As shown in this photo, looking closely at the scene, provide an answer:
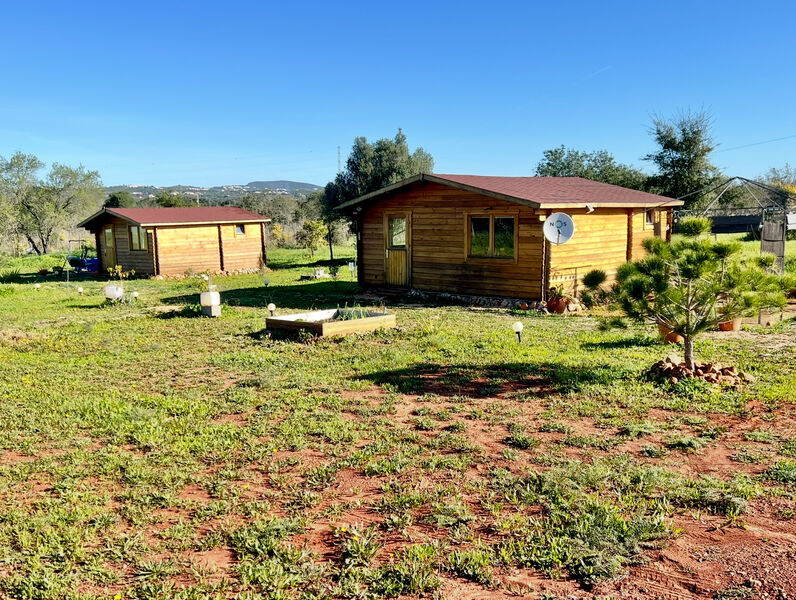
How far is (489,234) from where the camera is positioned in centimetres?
1622

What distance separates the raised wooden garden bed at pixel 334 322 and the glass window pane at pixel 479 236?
4481mm

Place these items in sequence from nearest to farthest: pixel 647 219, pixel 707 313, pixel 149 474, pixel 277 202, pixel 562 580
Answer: pixel 562 580 → pixel 149 474 → pixel 707 313 → pixel 647 219 → pixel 277 202

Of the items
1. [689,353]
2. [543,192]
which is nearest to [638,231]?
[543,192]

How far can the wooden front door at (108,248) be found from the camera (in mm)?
27688

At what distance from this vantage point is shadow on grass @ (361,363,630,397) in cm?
805

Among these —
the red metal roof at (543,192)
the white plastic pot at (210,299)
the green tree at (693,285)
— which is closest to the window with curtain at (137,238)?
the red metal roof at (543,192)

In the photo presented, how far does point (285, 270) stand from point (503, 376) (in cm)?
2046

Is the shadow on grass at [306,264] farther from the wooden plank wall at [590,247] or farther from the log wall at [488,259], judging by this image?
the wooden plank wall at [590,247]

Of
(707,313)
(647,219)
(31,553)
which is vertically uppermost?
(647,219)

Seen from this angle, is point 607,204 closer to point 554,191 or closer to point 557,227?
point 554,191

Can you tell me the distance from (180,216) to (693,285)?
2276 centimetres

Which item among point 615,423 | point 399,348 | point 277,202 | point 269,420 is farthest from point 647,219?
point 277,202

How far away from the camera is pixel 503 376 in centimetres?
874

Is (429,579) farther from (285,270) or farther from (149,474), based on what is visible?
(285,270)
